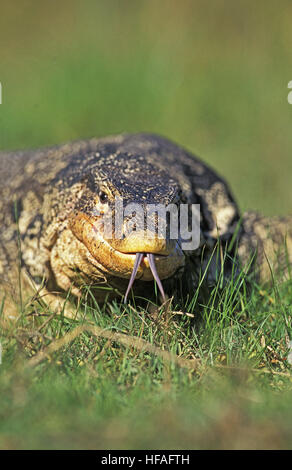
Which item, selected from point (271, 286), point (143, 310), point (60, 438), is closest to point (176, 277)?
point (143, 310)

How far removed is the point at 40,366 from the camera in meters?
3.51

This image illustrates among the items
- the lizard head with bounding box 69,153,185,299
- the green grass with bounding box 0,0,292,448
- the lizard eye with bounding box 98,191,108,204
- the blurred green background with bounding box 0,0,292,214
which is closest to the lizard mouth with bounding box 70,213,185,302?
the lizard head with bounding box 69,153,185,299

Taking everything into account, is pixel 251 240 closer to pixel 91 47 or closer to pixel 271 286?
pixel 271 286

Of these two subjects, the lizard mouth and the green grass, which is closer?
the green grass

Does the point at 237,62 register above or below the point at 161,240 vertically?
above

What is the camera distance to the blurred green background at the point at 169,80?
31.5 feet

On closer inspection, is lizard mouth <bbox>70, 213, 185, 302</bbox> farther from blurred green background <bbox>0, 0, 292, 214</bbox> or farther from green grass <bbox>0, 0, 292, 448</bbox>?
blurred green background <bbox>0, 0, 292, 214</bbox>

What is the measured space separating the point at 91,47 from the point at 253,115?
2.74m

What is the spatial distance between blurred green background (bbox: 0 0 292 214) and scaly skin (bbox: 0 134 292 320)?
309cm

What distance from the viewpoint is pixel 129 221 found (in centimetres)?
378

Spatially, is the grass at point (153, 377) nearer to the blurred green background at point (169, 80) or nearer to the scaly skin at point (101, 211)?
the scaly skin at point (101, 211)

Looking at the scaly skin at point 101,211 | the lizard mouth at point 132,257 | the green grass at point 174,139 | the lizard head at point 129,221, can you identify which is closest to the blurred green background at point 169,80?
the green grass at point 174,139

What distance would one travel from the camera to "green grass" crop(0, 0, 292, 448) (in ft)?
10.0

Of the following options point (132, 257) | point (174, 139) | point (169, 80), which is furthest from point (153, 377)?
point (169, 80)
